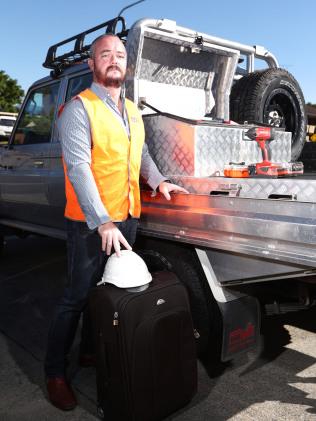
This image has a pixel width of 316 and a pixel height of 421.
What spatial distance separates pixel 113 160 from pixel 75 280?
665 mm

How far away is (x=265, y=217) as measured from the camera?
210cm

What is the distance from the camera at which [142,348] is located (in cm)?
210

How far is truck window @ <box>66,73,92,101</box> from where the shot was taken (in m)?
3.66

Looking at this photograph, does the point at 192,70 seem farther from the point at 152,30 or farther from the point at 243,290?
the point at 243,290

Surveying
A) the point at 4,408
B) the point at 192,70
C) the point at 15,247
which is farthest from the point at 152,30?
the point at 15,247

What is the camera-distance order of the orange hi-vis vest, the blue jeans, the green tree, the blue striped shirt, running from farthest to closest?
the green tree < the blue jeans < the orange hi-vis vest < the blue striped shirt

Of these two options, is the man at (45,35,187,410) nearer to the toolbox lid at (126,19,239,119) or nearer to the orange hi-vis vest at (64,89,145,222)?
the orange hi-vis vest at (64,89,145,222)

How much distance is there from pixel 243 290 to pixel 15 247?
16.2 feet

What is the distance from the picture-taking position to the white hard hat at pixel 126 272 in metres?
2.08

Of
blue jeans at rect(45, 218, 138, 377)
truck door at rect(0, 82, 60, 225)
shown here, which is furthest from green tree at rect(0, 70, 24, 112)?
blue jeans at rect(45, 218, 138, 377)

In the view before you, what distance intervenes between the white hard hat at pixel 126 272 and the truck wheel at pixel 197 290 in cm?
54

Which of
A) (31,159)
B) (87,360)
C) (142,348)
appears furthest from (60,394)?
(31,159)

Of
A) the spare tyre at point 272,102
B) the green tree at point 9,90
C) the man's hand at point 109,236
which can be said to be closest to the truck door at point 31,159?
the spare tyre at point 272,102

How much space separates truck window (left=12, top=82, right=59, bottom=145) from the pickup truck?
0.4 inches
